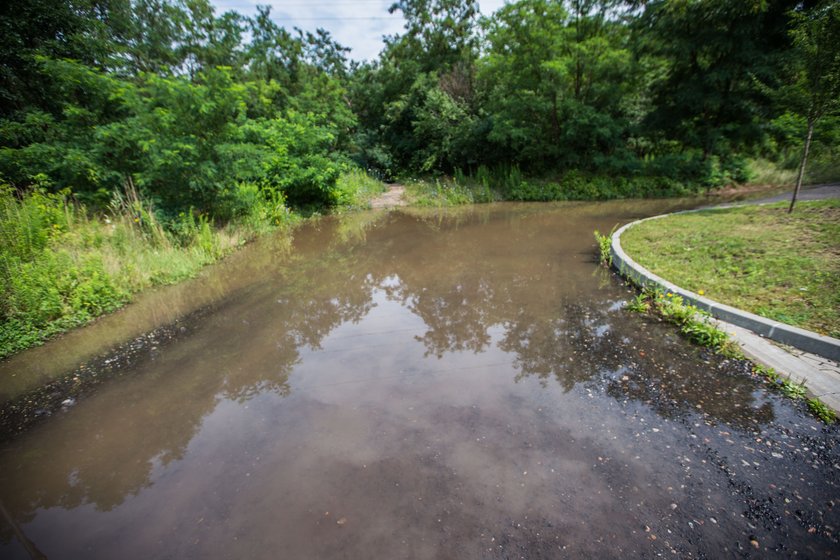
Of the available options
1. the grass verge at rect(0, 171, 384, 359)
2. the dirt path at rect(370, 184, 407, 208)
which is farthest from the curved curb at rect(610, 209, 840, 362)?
the dirt path at rect(370, 184, 407, 208)

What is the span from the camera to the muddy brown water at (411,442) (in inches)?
94.4

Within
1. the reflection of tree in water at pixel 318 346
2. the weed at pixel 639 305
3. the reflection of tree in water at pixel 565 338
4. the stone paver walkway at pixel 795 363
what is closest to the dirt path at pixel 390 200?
the reflection of tree in water at pixel 318 346

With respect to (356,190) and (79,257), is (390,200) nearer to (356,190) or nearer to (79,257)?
(356,190)

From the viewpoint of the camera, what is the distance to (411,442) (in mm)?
3162

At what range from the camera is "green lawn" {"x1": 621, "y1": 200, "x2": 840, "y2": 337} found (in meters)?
4.43

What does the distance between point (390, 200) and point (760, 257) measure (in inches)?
522

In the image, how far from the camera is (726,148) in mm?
14852

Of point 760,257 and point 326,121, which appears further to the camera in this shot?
point 326,121

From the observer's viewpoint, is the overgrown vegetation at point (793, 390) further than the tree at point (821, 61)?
No

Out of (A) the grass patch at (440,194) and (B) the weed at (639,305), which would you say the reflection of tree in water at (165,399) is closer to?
(B) the weed at (639,305)

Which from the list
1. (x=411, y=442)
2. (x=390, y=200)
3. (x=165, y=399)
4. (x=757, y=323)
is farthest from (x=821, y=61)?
(x=390, y=200)

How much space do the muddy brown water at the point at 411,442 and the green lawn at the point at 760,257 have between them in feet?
3.64

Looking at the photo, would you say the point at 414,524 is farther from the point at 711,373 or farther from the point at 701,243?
the point at 701,243

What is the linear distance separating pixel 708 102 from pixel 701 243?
10.1 m
